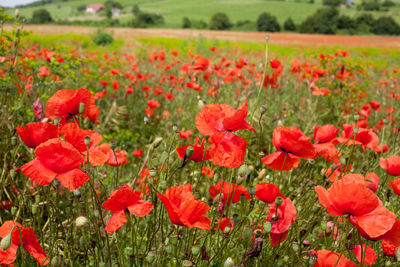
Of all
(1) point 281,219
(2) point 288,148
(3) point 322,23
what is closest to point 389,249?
(1) point 281,219

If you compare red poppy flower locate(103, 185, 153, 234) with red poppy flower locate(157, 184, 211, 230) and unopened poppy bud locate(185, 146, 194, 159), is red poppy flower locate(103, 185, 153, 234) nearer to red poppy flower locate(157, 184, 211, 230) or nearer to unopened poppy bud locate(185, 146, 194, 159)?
red poppy flower locate(157, 184, 211, 230)

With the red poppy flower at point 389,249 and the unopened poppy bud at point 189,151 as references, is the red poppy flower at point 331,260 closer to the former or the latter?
the red poppy flower at point 389,249

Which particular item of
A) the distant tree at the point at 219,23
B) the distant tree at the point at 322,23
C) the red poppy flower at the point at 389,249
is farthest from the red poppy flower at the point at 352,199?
the distant tree at the point at 219,23

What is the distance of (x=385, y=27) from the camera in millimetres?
36219

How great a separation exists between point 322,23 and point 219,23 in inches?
448

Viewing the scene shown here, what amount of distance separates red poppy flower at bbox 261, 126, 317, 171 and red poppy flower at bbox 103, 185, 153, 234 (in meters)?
0.47

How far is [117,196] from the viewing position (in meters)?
1.06

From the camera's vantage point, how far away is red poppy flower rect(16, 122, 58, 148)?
3.70 feet

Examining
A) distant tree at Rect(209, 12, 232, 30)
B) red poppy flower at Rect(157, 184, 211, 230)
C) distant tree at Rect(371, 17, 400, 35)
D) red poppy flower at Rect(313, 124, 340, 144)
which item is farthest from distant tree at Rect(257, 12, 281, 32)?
red poppy flower at Rect(157, 184, 211, 230)

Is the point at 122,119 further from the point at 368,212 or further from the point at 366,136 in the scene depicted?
the point at 368,212

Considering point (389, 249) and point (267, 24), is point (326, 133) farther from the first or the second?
point (267, 24)

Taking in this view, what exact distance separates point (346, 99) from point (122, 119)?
2844 millimetres

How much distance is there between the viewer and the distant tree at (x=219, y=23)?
39.2 m

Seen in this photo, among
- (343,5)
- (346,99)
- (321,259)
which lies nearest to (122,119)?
(346,99)
